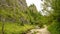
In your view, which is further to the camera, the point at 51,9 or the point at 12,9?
the point at 51,9

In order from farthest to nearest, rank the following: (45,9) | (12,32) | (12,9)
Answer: (45,9), (12,32), (12,9)

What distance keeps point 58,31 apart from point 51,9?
3933mm

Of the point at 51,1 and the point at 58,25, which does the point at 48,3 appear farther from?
the point at 58,25

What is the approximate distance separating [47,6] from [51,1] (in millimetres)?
1445

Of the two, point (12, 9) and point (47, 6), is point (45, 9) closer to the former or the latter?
point (47, 6)

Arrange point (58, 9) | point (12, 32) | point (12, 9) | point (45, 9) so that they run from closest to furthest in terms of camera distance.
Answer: point (12, 9), point (58, 9), point (12, 32), point (45, 9)

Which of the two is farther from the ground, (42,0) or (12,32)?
(42,0)

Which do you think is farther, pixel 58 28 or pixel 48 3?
pixel 48 3

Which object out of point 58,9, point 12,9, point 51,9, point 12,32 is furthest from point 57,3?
point 12,9

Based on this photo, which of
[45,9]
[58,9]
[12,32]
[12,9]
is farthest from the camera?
[45,9]

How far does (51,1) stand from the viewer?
2816cm

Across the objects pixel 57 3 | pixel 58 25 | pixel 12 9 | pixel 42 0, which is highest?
pixel 42 0

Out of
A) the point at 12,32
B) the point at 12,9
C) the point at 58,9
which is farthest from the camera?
the point at 12,32

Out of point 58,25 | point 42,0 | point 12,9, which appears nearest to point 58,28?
point 58,25
